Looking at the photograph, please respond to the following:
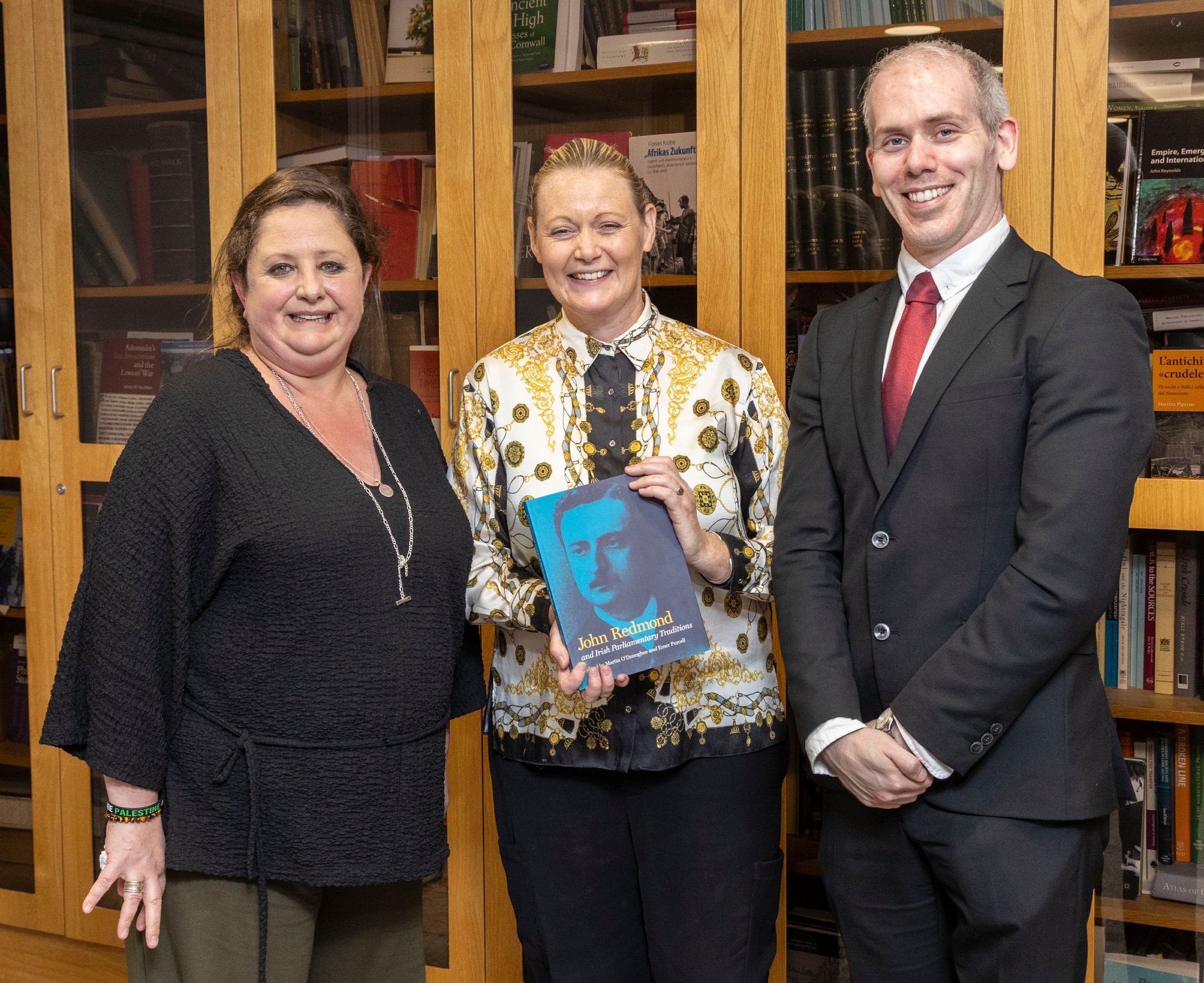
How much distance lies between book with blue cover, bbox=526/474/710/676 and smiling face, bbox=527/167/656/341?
0.33 meters

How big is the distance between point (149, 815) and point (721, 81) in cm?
155

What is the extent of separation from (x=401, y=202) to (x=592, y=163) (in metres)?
0.77

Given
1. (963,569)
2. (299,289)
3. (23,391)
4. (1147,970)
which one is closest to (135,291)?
(23,391)

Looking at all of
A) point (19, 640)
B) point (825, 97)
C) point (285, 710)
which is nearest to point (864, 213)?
point (825, 97)

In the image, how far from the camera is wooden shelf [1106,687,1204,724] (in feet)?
6.39

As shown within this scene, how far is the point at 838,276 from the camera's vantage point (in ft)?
6.77

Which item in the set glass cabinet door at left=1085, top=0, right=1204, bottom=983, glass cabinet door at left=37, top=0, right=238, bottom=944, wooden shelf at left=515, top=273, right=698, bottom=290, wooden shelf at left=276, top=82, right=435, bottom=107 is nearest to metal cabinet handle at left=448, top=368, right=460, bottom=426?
wooden shelf at left=515, top=273, right=698, bottom=290

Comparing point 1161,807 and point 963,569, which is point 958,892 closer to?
point 963,569

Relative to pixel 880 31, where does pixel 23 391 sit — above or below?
below

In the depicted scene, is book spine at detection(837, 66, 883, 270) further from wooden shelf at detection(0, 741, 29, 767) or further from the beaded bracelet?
wooden shelf at detection(0, 741, 29, 767)

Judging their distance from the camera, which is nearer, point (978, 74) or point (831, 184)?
point (978, 74)

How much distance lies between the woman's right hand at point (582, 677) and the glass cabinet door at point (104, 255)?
4.80 feet

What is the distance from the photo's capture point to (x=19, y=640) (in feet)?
9.16

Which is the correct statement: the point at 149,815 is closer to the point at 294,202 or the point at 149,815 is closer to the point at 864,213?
the point at 294,202
